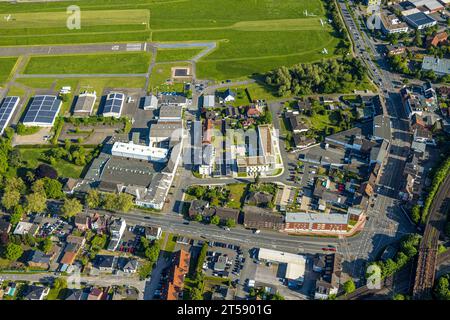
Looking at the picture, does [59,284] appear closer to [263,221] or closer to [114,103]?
[263,221]

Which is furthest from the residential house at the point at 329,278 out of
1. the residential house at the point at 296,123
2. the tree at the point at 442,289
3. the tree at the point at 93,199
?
the tree at the point at 93,199

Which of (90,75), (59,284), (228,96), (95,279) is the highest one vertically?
(90,75)

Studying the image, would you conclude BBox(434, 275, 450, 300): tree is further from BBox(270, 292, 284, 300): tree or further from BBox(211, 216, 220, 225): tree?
BBox(211, 216, 220, 225): tree

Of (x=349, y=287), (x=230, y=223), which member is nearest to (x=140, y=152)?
(x=230, y=223)

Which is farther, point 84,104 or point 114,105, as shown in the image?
Result: point 84,104

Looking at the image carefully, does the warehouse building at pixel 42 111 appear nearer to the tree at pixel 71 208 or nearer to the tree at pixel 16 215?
the tree at pixel 16 215

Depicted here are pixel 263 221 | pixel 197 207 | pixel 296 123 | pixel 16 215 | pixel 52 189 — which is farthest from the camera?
pixel 296 123
